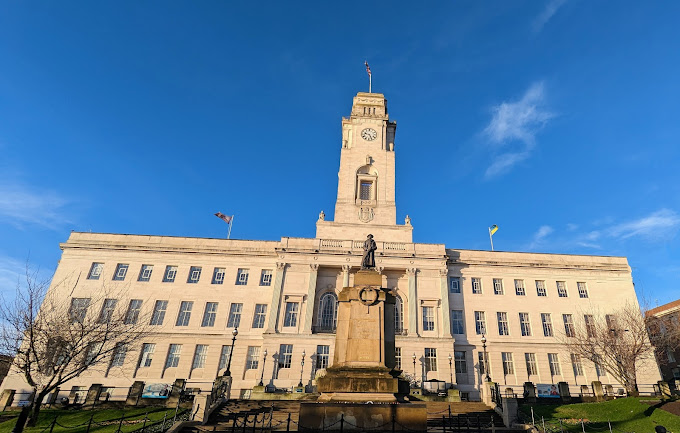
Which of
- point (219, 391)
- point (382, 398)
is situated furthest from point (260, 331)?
point (382, 398)

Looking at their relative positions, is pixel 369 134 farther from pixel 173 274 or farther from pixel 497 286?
pixel 173 274

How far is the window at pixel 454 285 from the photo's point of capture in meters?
40.3

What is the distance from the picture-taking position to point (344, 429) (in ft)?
35.7

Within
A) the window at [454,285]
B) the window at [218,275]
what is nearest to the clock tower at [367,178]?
the window at [454,285]

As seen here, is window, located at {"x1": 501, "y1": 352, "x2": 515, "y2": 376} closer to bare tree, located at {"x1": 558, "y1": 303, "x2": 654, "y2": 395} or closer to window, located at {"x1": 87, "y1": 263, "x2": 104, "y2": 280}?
bare tree, located at {"x1": 558, "y1": 303, "x2": 654, "y2": 395}

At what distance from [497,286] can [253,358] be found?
90.1 feet

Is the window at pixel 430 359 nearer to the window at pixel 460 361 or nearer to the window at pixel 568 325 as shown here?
the window at pixel 460 361

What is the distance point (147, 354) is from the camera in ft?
118

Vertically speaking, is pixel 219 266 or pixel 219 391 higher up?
pixel 219 266

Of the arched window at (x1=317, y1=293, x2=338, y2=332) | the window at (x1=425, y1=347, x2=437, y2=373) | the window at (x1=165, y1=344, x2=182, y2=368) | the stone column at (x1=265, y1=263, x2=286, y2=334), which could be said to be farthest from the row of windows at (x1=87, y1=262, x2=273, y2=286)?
the window at (x1=425, y1=347, x2=437, y2=373)

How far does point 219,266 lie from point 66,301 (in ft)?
49.6

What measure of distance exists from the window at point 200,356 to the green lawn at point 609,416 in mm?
28344

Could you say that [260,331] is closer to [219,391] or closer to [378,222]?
[219,391]

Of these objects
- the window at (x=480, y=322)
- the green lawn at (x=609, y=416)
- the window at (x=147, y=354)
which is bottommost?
the green lawn at (x=609, y=416)
